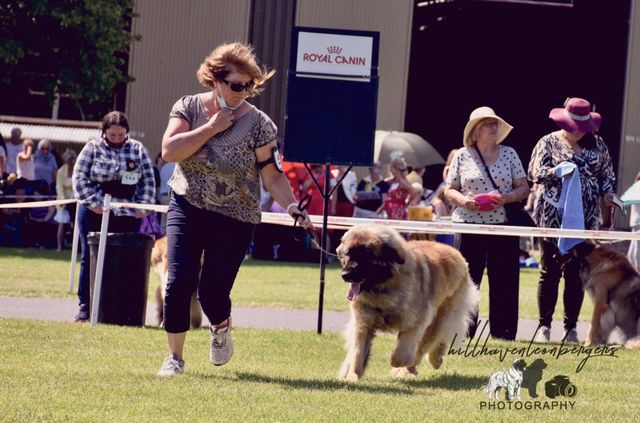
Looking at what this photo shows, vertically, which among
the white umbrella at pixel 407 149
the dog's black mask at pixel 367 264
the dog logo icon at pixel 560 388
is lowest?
the dog logo icon at pixel 560 388

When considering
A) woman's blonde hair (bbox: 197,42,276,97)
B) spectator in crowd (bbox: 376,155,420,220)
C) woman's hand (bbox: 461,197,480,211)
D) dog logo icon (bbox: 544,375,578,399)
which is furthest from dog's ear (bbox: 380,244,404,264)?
spectator in crowd (bbox: 376,155,420,220)

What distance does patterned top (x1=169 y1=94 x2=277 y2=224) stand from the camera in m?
7.25

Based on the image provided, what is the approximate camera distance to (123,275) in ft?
34.3

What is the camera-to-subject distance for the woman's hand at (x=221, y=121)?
709cm

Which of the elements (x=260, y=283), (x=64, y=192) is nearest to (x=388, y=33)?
(x=64, y=192)

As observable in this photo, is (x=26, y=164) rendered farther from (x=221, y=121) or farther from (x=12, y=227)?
(x=221, y=121)

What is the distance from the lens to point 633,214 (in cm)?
1425

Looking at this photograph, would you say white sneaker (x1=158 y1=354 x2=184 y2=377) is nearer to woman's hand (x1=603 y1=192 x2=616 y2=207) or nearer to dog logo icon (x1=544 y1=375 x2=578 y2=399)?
dog logo icon (x1=544 y1=375 x2=578 y2=399)

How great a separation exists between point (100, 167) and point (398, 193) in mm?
9258

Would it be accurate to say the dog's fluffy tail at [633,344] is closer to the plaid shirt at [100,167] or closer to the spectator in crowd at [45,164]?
the plaid shirt at [100,167]

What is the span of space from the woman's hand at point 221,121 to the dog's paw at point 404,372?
2182mm

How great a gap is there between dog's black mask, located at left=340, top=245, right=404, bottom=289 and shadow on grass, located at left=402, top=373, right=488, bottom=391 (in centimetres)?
70

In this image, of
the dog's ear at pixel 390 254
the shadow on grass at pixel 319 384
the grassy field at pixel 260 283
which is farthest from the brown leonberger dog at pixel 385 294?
the grassy field at pixel 260 283

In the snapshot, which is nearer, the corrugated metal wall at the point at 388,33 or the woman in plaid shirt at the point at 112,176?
the woman in plaid shirt at the point at 112,176
